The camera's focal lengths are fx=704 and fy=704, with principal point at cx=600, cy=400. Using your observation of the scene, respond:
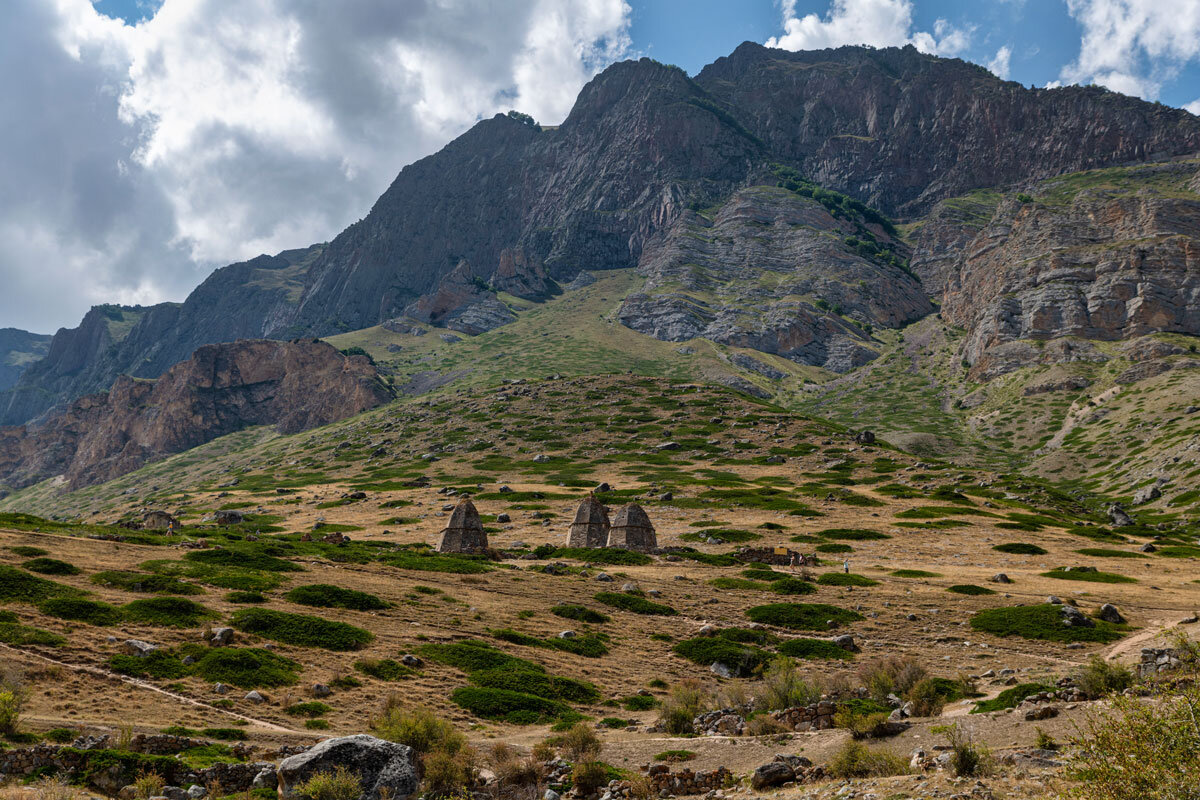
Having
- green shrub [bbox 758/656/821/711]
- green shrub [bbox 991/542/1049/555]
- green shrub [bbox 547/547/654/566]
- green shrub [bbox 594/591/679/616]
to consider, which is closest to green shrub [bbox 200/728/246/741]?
green shrub [bbox 758/656/821/711]

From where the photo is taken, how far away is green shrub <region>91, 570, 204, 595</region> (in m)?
32.3

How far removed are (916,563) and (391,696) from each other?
49.3 m

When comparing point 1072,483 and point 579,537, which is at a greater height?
point 1072,483

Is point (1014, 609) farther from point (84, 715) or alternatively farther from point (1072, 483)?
point (1072, 483)

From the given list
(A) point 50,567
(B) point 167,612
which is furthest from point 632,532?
(A) point 50,567

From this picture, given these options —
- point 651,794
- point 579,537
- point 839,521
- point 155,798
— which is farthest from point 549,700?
point 839,521

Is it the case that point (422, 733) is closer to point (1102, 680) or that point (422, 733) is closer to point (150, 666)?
point (150, 666)

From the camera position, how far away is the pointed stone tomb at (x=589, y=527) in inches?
2495

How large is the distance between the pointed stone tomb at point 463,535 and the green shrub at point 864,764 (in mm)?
44552

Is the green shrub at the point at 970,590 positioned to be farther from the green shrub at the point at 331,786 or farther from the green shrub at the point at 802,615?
the green shrub at the point at 331,786

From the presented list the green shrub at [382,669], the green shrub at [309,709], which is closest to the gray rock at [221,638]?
the green shrub at [382,669]

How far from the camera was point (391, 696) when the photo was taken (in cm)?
2334

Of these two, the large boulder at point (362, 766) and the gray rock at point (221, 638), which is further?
the gray rock at point (221, 638)

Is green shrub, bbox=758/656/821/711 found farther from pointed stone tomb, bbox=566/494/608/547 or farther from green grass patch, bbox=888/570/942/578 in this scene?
pointed stone tomb, bbox=566/494/608/547
